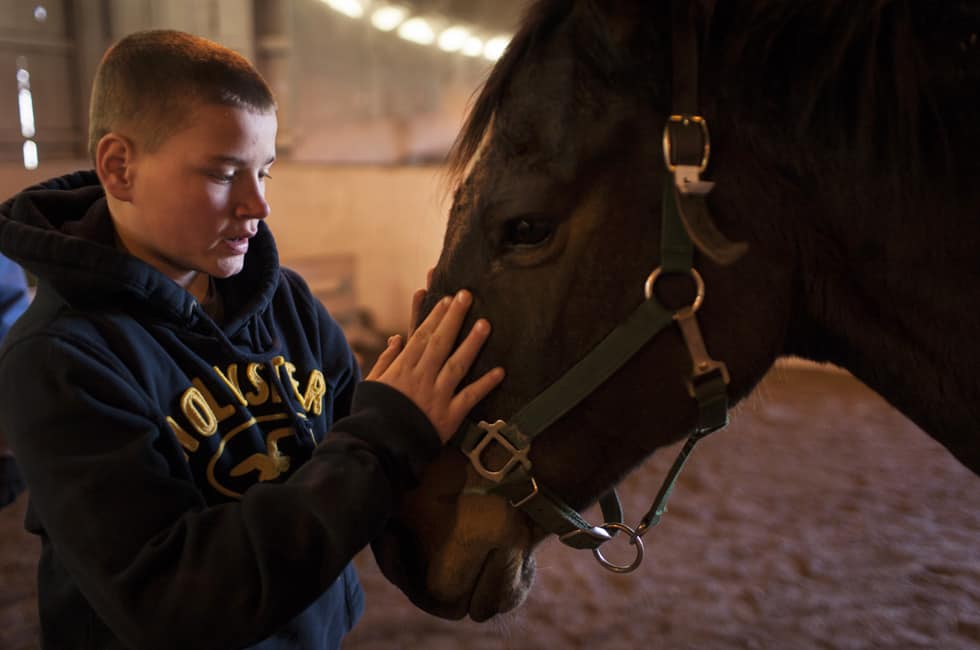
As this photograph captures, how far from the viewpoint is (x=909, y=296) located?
0.75 m

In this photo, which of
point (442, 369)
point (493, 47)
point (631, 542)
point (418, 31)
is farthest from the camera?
point (418, 31)

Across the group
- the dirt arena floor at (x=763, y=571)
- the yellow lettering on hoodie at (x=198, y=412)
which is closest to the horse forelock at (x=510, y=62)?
the yellow lettering on hoodie at (x=198, y=412)

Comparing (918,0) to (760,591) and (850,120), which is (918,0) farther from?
(760,591)

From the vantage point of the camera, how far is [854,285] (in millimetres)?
782

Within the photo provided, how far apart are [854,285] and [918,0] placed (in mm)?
289

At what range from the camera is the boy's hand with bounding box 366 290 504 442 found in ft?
2.59

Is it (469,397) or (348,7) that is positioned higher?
(348,7)

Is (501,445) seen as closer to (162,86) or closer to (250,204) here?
(250,204)

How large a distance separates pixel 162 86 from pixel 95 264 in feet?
0.71

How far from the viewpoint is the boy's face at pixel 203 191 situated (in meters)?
0.81

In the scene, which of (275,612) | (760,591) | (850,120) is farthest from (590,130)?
(760,591)

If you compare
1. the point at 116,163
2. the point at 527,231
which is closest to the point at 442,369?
the point at 527,231

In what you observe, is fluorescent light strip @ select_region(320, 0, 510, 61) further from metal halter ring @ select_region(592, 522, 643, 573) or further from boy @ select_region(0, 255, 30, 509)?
metal halter ring @ select_region(592, 522, 643, 573)

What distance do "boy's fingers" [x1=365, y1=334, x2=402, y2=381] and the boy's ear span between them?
0.34 metres
